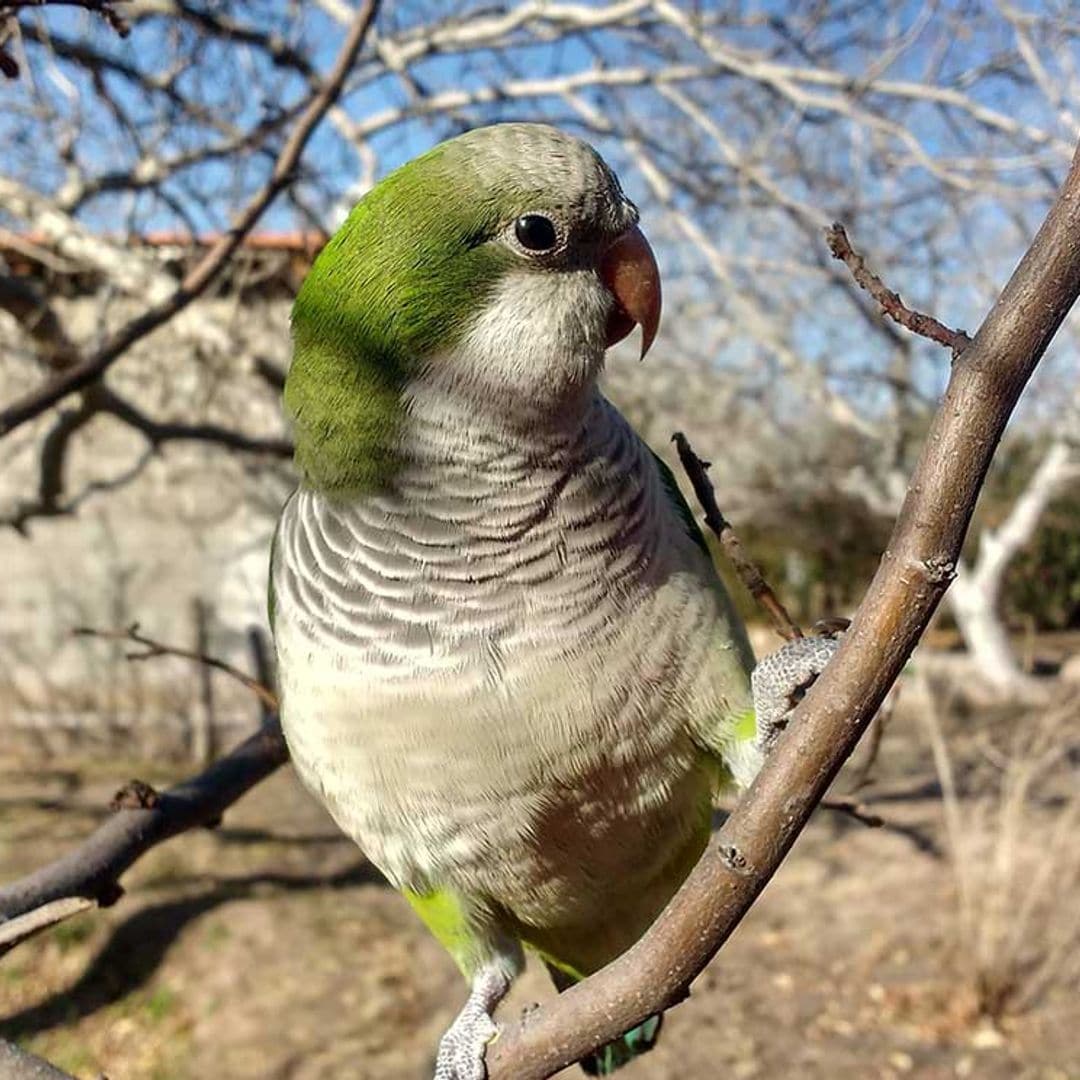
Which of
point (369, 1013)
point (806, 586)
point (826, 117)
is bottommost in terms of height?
point (369, 1013)

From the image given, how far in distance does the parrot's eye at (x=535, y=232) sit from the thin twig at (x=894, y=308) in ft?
1.29

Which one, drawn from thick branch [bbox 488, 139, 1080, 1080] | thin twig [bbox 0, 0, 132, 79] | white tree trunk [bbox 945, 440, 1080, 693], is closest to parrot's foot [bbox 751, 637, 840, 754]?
thick branch [bbox 488, 139, 1080, 1080]

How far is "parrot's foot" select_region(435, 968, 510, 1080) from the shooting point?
1.27m

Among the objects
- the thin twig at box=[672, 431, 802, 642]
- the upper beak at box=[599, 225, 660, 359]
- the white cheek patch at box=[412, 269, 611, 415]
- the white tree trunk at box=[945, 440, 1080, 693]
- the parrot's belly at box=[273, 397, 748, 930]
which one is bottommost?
the white tree trunk at box=[945, 440, 1080, 693]

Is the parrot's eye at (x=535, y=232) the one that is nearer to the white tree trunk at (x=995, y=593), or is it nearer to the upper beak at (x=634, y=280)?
the upper beak at (x=634, y=280)

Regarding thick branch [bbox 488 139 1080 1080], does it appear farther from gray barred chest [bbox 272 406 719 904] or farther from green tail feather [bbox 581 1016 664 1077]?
green tail feather [bbox 581 1016 664 1077]

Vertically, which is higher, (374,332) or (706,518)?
(374,332)

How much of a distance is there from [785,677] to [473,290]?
596mm

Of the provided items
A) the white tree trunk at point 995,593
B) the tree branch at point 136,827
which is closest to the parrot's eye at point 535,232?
the tree branch at point 136,827

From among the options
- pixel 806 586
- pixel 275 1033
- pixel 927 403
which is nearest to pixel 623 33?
pixel 927 403

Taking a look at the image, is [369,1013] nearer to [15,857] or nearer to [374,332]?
[15,857]

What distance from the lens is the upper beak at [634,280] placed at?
130cm

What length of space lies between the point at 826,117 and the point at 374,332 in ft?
17.5

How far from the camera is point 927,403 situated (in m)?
6.69
